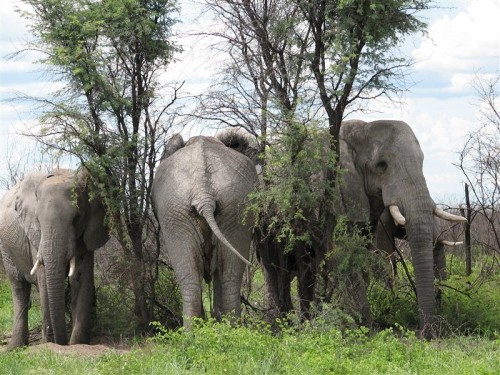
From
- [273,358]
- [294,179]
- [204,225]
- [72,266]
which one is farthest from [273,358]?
[72,266]

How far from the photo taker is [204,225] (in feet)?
36.5

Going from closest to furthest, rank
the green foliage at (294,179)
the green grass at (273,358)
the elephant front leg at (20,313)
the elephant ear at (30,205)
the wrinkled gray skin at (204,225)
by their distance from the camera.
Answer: the green grass at (273,358) → the wrinkled gray skin at (204,225) → the green foliage at (294,179) → the elephant ear at (30,205) → the elephant front leg at (20,313)

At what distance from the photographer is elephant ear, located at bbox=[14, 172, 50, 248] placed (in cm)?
1302

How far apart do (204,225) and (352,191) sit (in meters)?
2.05

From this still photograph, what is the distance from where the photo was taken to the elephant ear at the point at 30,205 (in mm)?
13016

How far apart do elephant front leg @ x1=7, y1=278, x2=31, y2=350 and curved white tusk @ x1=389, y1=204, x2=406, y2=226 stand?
496 cm

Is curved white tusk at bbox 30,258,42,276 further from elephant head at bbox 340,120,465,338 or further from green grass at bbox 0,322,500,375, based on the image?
elephant head at bbox 340,120,465,338

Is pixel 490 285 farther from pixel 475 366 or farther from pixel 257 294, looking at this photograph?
pixel 475 366

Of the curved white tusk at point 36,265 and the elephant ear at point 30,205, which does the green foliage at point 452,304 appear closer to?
the curved white tusk at point 36,265

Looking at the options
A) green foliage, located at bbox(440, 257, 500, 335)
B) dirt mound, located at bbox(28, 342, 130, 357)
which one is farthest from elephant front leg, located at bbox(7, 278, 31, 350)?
green foliage, located at bbox(440, 257, 500, 335)

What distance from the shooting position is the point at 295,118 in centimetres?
1139

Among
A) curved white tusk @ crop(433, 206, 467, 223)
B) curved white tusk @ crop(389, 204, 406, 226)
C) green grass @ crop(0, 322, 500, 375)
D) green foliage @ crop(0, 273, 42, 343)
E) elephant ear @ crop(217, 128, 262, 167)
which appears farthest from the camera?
green foliage @ crop(0, 273, 42, 343)

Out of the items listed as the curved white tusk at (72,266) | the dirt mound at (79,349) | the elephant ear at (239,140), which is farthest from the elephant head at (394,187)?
the curved white tusk at (72,266)

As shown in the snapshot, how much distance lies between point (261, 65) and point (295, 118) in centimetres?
116
